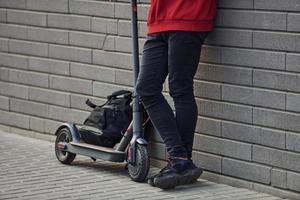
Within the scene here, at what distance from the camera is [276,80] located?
6.68m

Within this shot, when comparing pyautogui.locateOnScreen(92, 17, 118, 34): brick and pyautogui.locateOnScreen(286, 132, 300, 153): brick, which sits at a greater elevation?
pyautogui.locateOnScreen(92, 17, 118, 34): brick

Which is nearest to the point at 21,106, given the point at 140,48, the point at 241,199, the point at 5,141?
the point at 5,141

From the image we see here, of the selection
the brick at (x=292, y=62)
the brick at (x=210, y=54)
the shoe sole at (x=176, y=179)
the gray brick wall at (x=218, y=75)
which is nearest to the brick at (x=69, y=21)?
the gray brick wall at (x=218, y=75)

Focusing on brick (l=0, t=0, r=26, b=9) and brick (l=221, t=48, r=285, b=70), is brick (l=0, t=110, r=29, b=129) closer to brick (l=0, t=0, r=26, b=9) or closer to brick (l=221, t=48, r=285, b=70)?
brick (l=0, t=0, r=26, b=9)

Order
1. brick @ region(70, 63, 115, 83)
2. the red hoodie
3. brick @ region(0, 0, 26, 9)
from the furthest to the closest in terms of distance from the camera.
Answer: brick @ region(0, 0, 26, 9) < brick @ region(70, 63, 115, 83) < the red hoodie

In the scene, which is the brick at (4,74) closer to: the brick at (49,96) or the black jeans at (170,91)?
the brick at (49,96)

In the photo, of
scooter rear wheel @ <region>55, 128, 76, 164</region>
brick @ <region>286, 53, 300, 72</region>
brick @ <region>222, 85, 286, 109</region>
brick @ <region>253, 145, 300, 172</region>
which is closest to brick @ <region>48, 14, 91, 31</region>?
scooter rear wheel @ <region>55, 128, 76, 164</region>

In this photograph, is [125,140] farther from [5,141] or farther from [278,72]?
[5,141]

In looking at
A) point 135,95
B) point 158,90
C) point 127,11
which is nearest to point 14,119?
point 127,11

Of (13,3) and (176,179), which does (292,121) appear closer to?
(176,179)

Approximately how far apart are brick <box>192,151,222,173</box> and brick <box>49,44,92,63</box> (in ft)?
5.27

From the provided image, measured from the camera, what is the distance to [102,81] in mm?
8320

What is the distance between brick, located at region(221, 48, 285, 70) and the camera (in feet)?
21.8

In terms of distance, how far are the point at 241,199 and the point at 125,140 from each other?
120cm
